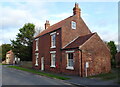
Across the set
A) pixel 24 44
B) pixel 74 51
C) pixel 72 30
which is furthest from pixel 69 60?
pixel 24 44

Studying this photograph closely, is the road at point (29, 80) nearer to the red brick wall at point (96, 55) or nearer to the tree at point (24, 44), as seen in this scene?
the red brick wall at point (96, 55)

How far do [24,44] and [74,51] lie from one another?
26.6 metres

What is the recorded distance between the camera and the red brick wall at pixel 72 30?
20639 mm

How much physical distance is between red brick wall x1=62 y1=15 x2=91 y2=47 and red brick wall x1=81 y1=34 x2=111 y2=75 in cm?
412

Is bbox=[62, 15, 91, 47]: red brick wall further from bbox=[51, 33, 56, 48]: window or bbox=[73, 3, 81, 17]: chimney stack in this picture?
bbox=[51, 33, 56, 48]: window

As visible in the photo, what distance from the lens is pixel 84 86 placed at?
10836 millimetres

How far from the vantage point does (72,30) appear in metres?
21.7

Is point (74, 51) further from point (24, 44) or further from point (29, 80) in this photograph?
point (24, 44)

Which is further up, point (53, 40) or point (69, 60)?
point (53, 40)

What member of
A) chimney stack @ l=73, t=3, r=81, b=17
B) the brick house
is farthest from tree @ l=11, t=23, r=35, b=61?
chimney stack @ l=73, t=3, r=81, b=17

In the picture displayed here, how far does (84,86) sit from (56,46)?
11.2 meters

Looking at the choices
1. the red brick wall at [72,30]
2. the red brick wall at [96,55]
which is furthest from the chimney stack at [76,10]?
the red brick wall at [96,55]

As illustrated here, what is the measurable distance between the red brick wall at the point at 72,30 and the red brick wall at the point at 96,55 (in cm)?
412

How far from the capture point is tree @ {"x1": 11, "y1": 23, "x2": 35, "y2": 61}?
39844 mm
